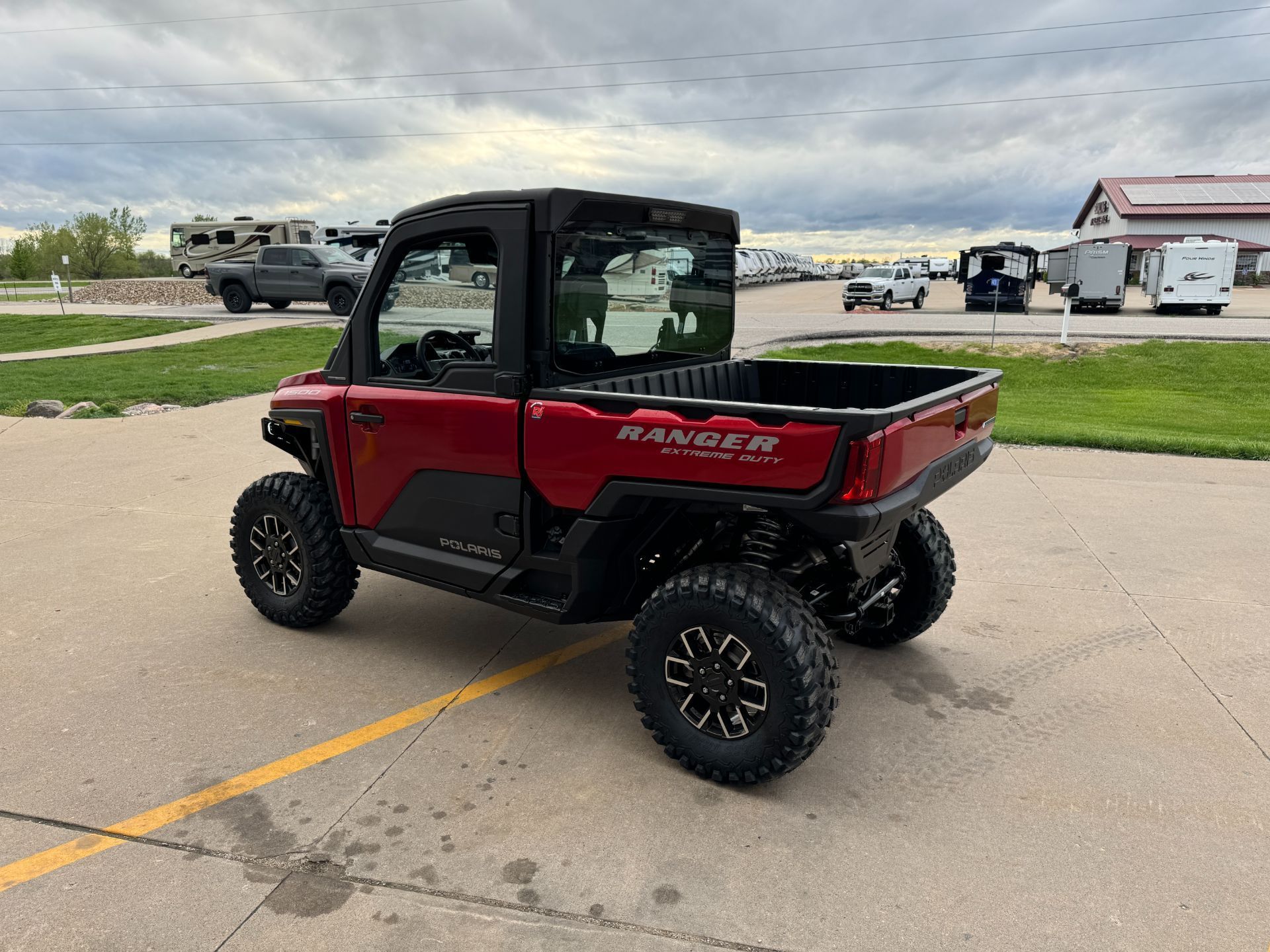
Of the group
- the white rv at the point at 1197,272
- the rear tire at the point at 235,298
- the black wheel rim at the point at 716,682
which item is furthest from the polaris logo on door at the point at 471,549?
the white rv at the point at 1197,272

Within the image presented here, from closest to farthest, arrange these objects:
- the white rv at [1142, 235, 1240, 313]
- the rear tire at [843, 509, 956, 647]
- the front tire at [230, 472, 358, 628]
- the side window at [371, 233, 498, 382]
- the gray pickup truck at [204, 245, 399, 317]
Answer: the side window at [371, 233, 498, 382], the rear tire at [843, 509, 956, 647], the front tire at [230, 472, 358, 628], the gray pickup truck at [204, 245, 399, 317], the white rv at [1142, 235, 1240, 313]

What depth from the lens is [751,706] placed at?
3070 millimetres

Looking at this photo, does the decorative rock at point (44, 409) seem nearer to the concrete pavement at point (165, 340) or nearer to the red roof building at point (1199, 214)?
the concrete pavement at point (165, 340)

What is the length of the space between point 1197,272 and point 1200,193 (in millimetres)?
39818

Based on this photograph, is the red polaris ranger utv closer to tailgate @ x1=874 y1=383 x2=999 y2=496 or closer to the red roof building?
tailgate @ x1=874 y1=383 x2=999 y2=496

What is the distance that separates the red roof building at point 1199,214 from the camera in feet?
178

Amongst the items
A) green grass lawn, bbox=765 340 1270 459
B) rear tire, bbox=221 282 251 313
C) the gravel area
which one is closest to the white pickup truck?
green grass lawn, bbox=765 340 1270 459

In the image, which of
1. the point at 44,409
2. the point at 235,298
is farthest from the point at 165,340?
Result: the point at 44,409

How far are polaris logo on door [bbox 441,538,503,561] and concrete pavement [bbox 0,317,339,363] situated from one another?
15.5 meters

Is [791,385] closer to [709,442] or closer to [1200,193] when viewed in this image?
[709,442]

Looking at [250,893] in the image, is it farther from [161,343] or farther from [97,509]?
[161,343]

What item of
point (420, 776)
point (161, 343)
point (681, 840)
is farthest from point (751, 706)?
point (161, 343)

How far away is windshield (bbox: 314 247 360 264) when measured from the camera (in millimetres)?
22688

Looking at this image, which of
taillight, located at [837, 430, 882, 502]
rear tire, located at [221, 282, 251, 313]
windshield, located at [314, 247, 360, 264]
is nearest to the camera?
taillight, located at [837, 430, 882, 502]
